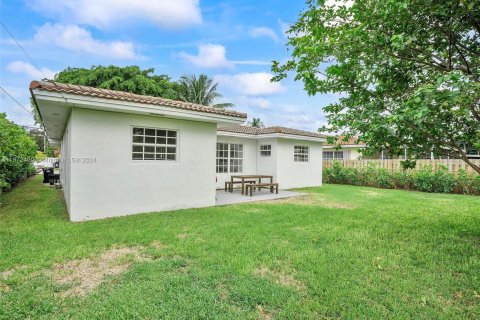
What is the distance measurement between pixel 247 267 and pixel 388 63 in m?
4.43

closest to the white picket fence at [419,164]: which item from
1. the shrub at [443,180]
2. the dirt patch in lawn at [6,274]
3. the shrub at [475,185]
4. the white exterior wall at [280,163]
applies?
the shrub at [443,180]

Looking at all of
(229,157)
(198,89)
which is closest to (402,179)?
(229,157)

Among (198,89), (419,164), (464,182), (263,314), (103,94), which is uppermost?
(198,89)

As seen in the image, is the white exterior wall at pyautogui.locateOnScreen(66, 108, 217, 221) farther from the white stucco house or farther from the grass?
the grass

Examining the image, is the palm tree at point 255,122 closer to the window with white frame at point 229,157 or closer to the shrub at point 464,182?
the window with white frame at point 229,157

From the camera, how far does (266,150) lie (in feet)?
51.8

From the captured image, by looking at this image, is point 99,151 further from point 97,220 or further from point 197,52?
point 197,52

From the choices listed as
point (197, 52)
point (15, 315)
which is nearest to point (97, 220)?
point (15, 315)

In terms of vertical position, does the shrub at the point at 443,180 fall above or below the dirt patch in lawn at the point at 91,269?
above

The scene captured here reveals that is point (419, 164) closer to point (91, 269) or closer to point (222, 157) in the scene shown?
point (222, 157)

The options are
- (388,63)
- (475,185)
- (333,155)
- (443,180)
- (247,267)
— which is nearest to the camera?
(247,267)

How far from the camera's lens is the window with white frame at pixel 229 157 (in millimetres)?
14781

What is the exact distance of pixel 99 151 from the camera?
7402 mm

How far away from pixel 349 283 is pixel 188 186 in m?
6.44
